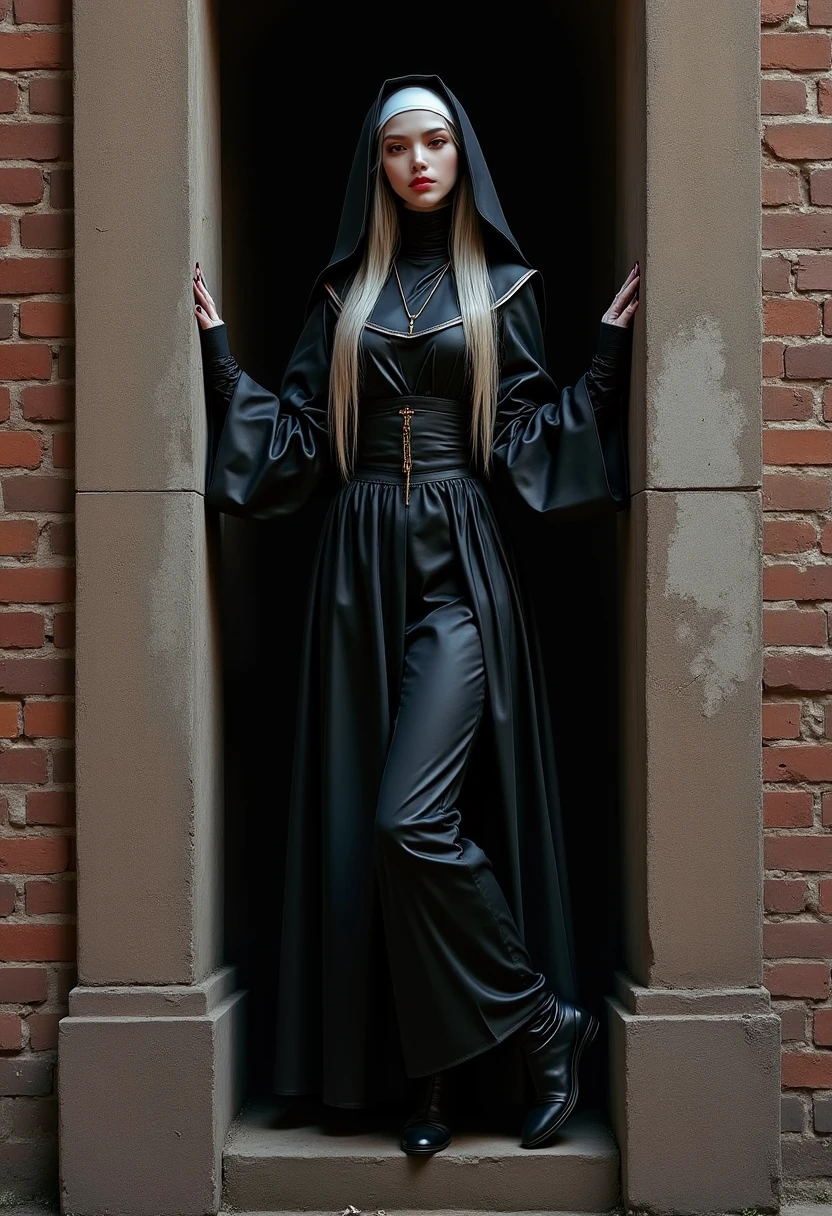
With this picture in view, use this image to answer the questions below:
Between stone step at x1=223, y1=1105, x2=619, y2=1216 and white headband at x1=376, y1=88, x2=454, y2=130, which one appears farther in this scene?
white headband at x1=376, y1=88, x2=454, y2=130

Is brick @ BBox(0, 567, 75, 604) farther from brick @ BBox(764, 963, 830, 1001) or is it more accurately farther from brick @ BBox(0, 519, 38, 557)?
brick @ BBox(764, 963, 830, 1001)

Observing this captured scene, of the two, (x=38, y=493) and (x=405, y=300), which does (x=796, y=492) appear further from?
(x=38, y=493)

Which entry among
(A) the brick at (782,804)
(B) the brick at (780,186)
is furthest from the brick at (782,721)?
(B) the brick at (780,186)

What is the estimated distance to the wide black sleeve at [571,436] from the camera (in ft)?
11.9

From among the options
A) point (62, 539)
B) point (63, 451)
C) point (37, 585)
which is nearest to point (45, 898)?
point (37, 585)

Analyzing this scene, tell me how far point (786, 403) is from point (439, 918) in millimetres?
1468

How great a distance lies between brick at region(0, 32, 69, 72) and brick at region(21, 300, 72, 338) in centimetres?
57

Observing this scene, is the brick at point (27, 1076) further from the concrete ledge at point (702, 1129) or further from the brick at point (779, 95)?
the brick at point (779, 95)

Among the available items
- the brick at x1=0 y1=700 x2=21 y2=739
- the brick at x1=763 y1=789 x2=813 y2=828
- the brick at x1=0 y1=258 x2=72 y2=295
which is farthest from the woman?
the brick at x1=0 y1=700 x2=21 y2=739

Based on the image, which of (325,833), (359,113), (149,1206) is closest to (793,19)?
(359,113)

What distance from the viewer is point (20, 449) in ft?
11.8

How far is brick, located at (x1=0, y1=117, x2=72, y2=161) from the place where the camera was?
11.8 feet

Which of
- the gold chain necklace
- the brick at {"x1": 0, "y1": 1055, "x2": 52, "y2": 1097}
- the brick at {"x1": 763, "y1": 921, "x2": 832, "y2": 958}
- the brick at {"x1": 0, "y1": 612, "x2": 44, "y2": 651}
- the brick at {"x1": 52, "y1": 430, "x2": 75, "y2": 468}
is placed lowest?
the brick at {"x1": 0, "y1": 1055, "x2": 52, "y2": 1097}

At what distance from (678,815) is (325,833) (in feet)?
2.80
